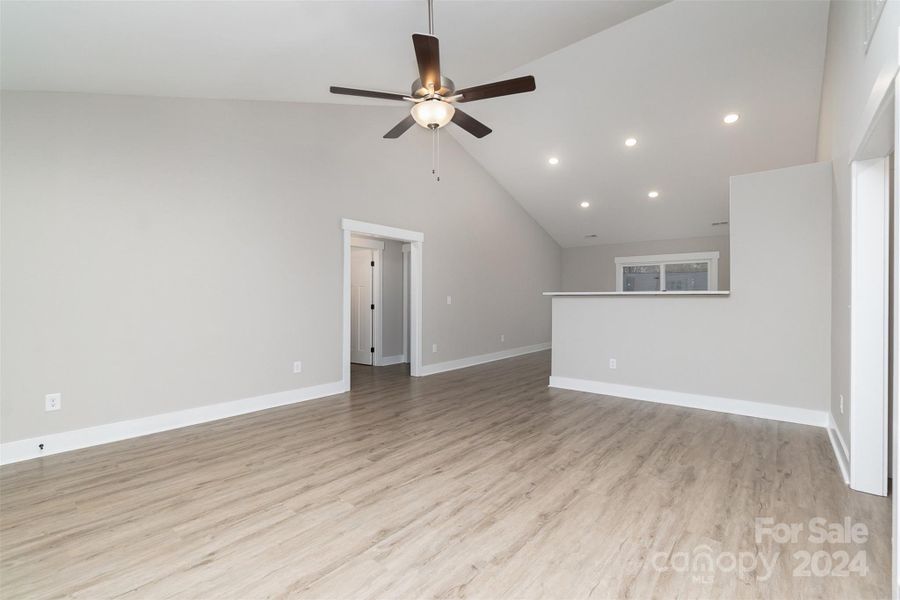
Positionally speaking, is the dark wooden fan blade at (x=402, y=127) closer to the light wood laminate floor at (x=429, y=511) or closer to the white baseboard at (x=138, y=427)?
the light wood laminate floor at (x=429, y=511)

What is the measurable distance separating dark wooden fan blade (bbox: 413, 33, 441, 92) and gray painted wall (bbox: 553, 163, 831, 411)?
3046 millimetres

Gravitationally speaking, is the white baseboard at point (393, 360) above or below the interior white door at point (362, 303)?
below

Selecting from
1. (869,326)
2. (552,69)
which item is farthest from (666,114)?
(869,326)

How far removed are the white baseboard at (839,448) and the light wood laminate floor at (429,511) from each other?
62 mm

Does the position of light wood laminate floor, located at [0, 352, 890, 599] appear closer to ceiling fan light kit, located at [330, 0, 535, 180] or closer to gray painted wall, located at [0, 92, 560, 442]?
gray painted wall, located at [0, 92, 560, 442]

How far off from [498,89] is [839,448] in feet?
11.0

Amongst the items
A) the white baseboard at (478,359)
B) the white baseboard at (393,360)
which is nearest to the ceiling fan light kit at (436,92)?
the white baseboard at (478,359)

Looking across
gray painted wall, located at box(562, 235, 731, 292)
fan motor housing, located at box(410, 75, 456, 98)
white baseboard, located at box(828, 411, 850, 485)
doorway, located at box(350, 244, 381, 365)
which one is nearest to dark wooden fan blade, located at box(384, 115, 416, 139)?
fan motor housing, located at box(410, 75, 456, 98)

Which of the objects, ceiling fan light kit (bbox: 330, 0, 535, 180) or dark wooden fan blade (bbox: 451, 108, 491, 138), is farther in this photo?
dark wooden fan blade (bbox: 451, 108, 491, 138)

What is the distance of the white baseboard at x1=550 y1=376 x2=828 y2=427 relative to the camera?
3.55 metres

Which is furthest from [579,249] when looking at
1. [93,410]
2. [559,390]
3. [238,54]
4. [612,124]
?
[93,410]

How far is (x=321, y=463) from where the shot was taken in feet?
8.98

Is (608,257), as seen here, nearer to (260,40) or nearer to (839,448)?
(839,448)

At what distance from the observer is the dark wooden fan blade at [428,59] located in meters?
2.16
